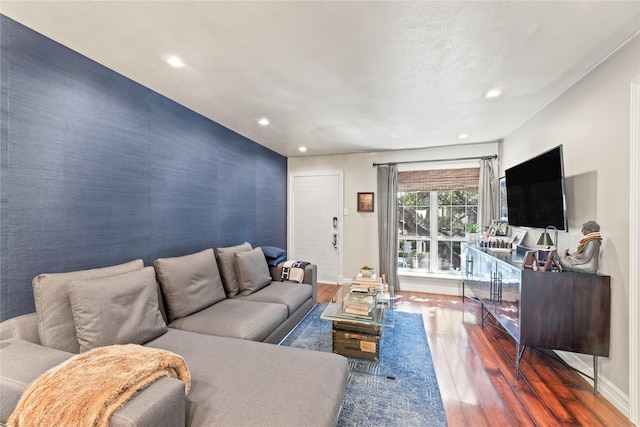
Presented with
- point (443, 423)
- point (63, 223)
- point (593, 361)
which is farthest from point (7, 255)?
point (593, 361)

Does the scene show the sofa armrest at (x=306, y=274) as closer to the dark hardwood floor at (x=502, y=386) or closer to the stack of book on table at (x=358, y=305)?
the stack of book on table at (x=358, y=305)

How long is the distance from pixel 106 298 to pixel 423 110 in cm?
308

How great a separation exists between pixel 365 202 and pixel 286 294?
2419 mm

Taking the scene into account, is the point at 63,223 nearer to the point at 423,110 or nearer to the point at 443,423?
the point at 443,423

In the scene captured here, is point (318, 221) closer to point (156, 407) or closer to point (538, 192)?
point (538, 192)

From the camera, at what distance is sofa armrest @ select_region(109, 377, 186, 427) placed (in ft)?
2.85

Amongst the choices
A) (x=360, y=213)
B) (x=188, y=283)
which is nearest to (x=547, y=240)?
(x=360, y=213)

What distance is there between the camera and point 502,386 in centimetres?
198

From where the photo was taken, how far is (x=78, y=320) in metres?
1.45

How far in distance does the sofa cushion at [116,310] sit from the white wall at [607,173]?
10.2ft

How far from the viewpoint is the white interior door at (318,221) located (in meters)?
4.79

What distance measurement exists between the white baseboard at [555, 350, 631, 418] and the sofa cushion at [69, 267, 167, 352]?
3.09 m

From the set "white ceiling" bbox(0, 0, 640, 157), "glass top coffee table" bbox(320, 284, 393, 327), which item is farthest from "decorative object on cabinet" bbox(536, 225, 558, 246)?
"glass top coffee table" bbox(320, 284, 393, 327)

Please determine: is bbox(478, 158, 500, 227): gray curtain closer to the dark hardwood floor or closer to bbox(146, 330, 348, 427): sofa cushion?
the dark hardwood floor
